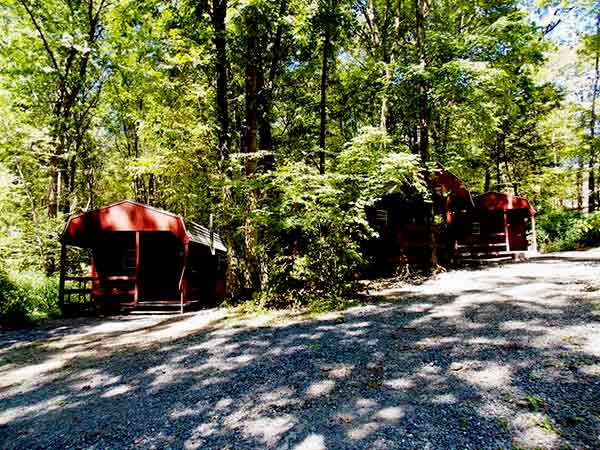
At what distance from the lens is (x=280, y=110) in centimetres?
1517

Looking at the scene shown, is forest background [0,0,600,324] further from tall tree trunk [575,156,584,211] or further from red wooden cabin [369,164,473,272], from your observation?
red wooden cabin [369,164,473,272]

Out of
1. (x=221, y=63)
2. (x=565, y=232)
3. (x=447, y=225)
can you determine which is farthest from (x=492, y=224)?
(x=221, y=63)

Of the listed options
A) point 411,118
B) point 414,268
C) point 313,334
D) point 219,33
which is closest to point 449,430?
point 313,334

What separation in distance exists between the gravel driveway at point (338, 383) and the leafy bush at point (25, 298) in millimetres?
2930

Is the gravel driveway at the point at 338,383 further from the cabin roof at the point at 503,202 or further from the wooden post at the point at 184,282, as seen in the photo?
the cabin roof at the point at 503,202

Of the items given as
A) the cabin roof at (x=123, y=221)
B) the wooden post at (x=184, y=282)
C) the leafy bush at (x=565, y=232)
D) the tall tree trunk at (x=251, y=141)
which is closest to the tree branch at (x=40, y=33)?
the cabin roof at (x=123, y=221)

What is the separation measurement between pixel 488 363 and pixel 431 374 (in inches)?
31.4

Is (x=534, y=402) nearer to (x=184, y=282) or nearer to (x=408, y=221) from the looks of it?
Answer: (x=184, y=282)

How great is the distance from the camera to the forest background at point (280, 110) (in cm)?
1008

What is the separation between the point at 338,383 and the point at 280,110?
12.8 m

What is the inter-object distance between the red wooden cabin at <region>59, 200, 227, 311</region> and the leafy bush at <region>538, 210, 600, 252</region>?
19891mm

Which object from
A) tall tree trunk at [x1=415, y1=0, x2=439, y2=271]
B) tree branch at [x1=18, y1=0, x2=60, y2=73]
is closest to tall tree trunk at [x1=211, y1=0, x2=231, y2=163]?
tall tree trunk at [x1=415, y1=0, x2=439, y2=271]

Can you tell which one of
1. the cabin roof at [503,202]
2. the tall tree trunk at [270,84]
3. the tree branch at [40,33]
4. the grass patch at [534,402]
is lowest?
the grass patch at [534,402]

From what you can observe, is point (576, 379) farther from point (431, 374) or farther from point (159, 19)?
point (159, 19)
